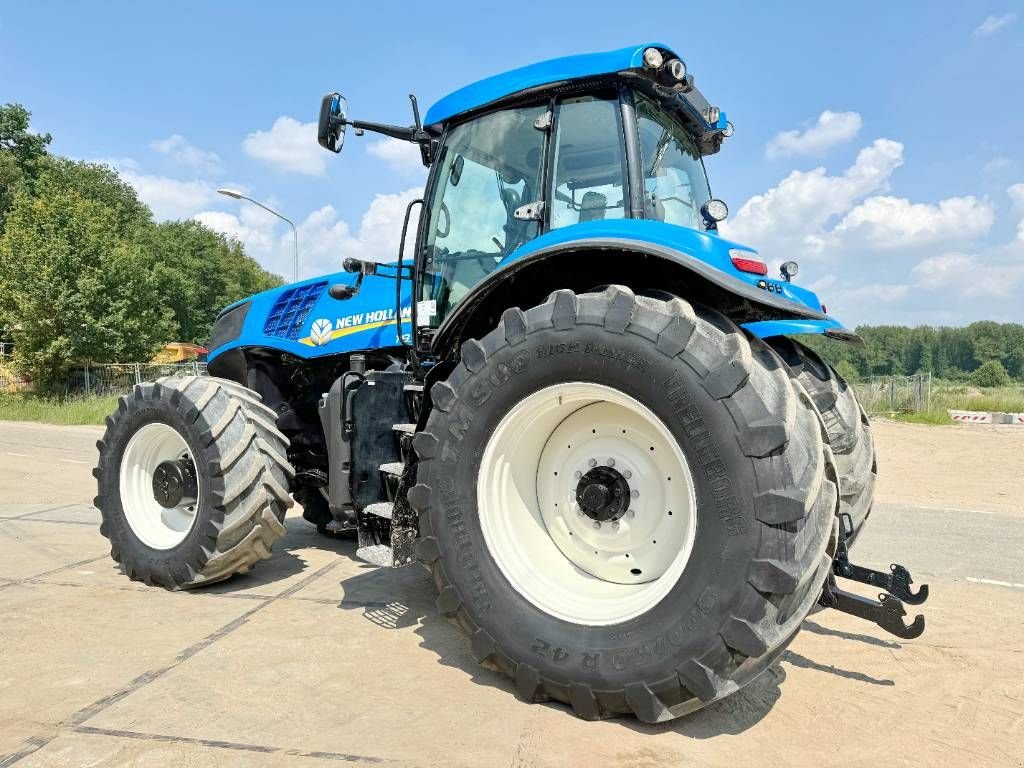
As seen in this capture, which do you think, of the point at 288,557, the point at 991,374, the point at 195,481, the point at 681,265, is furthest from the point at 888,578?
the point at 991,374

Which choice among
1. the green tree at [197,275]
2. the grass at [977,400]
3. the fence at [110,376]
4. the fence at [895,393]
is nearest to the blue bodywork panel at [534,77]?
the fence at [895,393]

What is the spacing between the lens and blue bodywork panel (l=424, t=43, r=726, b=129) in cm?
329

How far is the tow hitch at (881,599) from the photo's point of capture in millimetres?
2754

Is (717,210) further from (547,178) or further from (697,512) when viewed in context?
(697,512)

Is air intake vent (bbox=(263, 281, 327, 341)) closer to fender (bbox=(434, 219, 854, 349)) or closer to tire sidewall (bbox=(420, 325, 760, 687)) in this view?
fender (bbox=(434, 219, 854, 349))

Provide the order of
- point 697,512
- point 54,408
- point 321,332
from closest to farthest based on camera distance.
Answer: point 697,512 < point 321,332 < point 54,408

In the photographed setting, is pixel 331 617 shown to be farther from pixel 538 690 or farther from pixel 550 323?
pixel 550 323

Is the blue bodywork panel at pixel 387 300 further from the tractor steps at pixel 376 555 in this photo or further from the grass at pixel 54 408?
the grass at pixel 54 408

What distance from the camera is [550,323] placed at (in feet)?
9.06

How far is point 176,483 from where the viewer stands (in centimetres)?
434

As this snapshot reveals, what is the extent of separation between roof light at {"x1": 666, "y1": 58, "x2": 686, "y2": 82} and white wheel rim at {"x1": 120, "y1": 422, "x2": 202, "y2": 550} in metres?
3.50

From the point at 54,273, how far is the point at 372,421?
23.2m

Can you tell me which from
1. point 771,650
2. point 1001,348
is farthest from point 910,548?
point 1001,348

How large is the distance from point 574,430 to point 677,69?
66.2 inches
